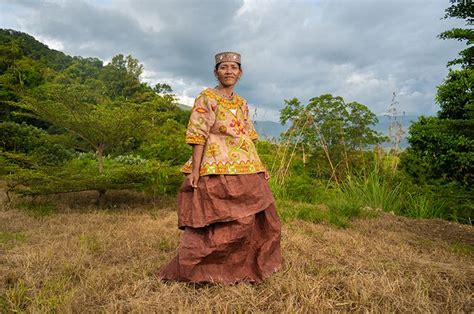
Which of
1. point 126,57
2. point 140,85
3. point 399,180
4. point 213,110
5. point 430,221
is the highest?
point 126,57

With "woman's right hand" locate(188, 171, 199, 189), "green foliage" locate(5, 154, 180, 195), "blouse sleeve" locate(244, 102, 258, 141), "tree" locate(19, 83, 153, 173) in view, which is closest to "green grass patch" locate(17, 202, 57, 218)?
"green foliage" locate(5, 154, 180, 195)

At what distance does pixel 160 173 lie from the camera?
Result: 6.02 m

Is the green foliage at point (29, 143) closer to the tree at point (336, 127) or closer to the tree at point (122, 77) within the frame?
the tree at point (336, 127)

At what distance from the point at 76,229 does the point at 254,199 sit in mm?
2907

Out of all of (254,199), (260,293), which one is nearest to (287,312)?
(260,293)

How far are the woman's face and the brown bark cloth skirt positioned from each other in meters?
0.76

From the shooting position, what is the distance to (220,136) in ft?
9.62

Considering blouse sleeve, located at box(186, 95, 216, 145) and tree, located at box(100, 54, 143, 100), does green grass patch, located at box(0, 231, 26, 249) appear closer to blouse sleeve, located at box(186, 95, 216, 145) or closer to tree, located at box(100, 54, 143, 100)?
blouse sleeve, located at box(186, 95, 216, 145)

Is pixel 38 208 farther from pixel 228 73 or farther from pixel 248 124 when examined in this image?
pixel 228 73

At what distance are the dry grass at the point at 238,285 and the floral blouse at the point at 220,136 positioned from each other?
35.6 inches

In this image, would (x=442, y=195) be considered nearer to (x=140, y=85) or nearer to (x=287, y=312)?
(x=287, y=312)

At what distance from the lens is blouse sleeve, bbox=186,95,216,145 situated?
112 inches

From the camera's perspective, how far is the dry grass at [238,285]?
2.57 metres

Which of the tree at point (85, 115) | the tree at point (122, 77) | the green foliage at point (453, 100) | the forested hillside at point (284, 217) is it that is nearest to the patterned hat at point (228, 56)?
the forested hillside at point (284, 217)
